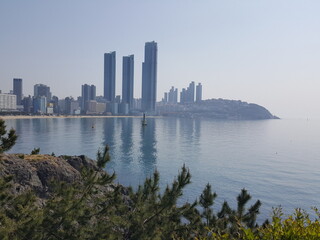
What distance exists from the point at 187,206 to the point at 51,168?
58.3ft

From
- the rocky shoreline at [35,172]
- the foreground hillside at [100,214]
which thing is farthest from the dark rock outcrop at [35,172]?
the foreground hillside at [100,214]

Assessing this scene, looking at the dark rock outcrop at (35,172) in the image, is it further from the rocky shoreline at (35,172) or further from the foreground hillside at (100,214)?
the foreground hillside at (100,214)

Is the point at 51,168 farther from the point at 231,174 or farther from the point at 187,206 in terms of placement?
the point at 231,174

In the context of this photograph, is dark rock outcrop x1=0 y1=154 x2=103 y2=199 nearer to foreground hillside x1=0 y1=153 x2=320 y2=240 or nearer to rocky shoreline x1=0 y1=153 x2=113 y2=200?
rocky shoreline x1=0 y1=153 x2=113 y2=200

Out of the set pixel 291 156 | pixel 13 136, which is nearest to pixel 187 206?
pixel 13 136

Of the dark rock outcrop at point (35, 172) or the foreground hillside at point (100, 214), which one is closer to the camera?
the foreground hillside at point (100, 214)

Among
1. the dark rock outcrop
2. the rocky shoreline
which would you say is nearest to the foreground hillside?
the rocky shoreline

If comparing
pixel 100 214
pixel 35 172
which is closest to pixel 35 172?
pixel 35 172

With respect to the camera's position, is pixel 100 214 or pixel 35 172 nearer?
pixel 100 214

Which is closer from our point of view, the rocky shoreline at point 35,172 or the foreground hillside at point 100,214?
the foreground hillside at point 100,214

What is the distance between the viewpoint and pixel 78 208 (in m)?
Result: 14.2

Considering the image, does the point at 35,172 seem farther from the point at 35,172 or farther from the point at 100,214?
the point at 100,214

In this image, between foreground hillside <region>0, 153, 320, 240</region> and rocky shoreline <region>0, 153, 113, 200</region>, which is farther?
rocky shoreline <region>0, 153, 113, 200</region>

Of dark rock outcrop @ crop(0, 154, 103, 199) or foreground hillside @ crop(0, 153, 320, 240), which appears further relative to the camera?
dark rock outcrop @ crop(0, 154, 103, 199)
